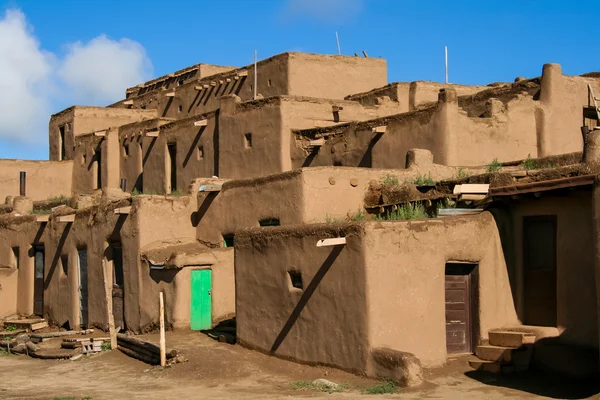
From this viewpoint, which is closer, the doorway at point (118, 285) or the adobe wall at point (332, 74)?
the doorway at point (118, 285)

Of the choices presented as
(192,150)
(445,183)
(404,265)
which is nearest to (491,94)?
(445,183)

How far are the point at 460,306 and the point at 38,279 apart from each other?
47.8ft

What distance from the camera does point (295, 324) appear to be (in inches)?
593

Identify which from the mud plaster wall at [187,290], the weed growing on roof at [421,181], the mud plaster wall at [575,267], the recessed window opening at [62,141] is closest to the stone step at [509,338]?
the mud plaster wall at [575,267]

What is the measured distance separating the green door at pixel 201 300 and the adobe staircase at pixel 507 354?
22.3ft

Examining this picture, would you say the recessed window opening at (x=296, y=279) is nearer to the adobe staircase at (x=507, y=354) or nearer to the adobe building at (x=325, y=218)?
the adobe building at (x=325, y=218)

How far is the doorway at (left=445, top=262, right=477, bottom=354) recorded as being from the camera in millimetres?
14375

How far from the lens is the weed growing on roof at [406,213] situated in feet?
50.1

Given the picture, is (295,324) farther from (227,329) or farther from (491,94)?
(491,94)

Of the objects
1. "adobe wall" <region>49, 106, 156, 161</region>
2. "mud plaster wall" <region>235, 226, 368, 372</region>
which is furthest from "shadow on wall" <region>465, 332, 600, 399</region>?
"adobe wall" <region>49, 106, 156, 161</region>

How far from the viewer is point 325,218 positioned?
17891 mm

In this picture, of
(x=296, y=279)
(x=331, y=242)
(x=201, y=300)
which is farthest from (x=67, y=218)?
(x=331, y=242)

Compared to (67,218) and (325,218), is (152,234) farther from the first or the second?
(325,218)

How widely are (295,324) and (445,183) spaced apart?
12.7 ft
